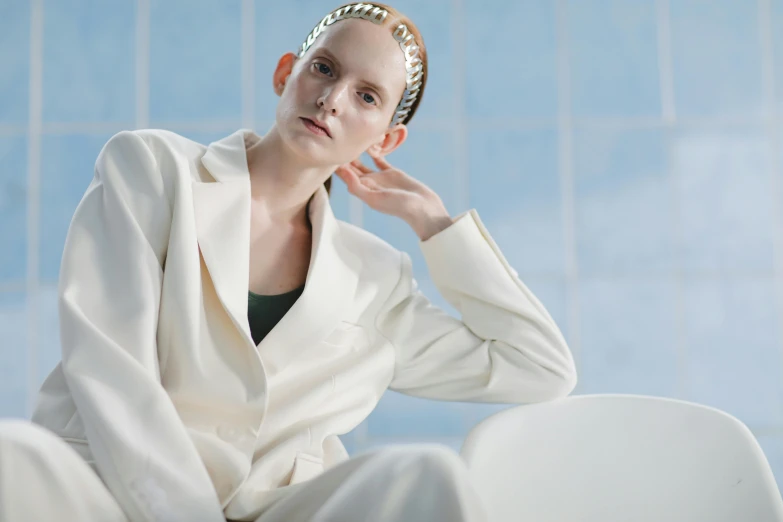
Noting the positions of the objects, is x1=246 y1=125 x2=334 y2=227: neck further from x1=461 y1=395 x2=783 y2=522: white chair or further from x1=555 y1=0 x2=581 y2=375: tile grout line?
x1=555 y1=0 x2=581 y2=375: tile grout line

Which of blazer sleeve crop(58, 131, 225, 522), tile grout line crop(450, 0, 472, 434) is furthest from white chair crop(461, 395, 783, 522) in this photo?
tile grout line crop(450, 0, 472, 434)

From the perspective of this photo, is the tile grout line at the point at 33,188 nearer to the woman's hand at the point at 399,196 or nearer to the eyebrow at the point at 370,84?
the woman's hand at the point at 399,196

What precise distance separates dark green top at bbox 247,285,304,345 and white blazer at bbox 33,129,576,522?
6 cm

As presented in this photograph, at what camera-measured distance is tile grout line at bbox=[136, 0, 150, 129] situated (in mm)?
2670

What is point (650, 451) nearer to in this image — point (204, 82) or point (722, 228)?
point (722, 228)

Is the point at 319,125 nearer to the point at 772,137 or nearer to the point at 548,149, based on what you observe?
the point at 548,149

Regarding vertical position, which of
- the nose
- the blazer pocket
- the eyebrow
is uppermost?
the eyebrow

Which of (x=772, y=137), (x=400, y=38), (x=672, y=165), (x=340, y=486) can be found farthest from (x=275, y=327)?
(x=772, y=137)

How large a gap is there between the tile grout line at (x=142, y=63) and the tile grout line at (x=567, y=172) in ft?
3.99

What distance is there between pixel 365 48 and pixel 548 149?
127 cm

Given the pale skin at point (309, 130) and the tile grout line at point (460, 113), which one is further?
the tile grout line at point (460, 113)

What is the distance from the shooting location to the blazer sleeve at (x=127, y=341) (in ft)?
3.74

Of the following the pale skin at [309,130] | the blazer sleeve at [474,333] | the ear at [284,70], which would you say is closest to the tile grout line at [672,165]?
the blazer sleeve at [474,333]

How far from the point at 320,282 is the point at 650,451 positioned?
620 millimetres
